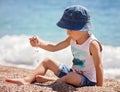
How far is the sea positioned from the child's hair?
3501 millimetres

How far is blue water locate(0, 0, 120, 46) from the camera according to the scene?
11242mm

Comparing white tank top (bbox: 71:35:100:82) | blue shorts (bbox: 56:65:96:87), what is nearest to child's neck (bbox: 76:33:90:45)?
white tank top (bbox: 71:35:100:82)

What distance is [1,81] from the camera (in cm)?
360

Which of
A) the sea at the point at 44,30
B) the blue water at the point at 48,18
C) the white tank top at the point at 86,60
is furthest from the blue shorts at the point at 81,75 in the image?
the blue water at the point at 48,18

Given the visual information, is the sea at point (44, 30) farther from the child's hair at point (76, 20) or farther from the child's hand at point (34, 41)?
the child's hair at point (76, 20)

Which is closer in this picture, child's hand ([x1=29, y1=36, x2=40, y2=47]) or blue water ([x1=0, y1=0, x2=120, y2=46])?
child's hand ([x1=29, y1=36, x2=40, y2=47])

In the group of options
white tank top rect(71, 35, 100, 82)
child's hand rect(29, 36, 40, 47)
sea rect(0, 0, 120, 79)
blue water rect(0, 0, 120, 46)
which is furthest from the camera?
blue water rect(0, 0, 120, 46)

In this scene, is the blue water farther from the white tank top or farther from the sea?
the white tank top

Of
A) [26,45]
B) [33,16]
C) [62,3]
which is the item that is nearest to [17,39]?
[26,45]

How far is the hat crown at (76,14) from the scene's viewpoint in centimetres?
350

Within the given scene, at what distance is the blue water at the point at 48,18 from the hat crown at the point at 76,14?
6.31m

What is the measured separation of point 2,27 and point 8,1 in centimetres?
463

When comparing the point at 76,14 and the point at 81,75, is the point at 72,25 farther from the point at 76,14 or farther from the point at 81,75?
the point at 81,75

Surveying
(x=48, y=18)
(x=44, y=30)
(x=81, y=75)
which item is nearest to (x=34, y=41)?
(x=81, y=75)
